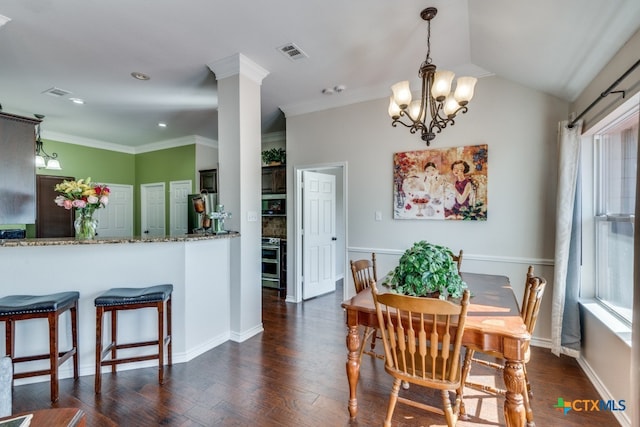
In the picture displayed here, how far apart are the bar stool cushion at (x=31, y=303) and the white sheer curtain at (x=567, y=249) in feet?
13.1

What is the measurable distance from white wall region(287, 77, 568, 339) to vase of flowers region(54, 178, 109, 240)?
8.94ft

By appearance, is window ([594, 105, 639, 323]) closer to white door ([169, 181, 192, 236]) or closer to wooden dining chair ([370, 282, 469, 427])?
wooden dining chair ([370, 282, 469, 427])

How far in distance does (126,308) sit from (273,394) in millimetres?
1261

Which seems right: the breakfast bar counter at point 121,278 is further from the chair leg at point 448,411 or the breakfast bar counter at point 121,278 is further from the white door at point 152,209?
the white door at point 152,209

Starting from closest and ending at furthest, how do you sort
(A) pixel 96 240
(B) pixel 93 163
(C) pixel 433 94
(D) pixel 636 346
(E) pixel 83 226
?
(D) pixel 636 346, (C) pixel 433 94, (A) pixel 96 240, (E) pixel 83 226, (B) pixel 93 163

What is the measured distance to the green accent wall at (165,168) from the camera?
6.29m

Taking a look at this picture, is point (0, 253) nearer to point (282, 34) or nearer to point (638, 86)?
point (282, 34)

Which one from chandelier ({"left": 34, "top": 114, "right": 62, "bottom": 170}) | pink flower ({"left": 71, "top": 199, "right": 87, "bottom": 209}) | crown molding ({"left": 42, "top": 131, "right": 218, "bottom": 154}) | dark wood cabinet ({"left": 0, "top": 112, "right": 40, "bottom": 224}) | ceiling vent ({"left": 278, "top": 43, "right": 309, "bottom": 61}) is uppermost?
ceiling vent ({"left": 278, "top": 43, "right": 309, "bottom": 61})

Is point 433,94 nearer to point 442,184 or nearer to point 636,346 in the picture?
point 442,184

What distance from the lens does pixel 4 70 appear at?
3.22 m

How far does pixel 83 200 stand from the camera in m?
2.47

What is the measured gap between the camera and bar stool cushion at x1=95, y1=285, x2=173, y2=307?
2172 mm

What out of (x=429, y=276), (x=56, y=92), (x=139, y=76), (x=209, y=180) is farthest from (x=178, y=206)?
(x=429, y=276)

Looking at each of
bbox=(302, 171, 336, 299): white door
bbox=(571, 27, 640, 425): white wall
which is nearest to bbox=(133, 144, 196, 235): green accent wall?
bbox=(302, 171, 336, 299): white door
